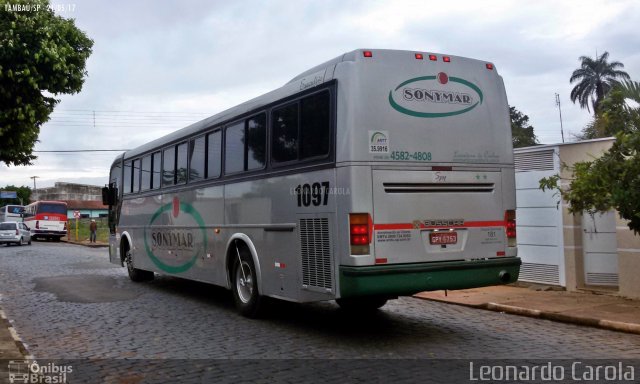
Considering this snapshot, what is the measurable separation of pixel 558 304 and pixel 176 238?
720 cm

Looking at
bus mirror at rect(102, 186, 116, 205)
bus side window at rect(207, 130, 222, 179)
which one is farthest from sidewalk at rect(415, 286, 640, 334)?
bus mirror at rect(102, 186, 116, 205)

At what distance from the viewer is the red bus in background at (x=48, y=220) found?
141ft

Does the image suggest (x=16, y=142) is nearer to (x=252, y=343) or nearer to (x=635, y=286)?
(x=252, y=343)

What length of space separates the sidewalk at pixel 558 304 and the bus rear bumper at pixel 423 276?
173 centimetres

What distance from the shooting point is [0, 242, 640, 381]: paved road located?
695cm

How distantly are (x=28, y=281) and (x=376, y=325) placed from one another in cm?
1049

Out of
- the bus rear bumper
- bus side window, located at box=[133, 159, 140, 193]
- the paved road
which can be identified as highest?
bus side window, located at box=[133, 159, 140, 193]

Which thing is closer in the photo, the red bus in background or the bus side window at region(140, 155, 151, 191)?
the bus side window at region(140, 155, 151, 191)

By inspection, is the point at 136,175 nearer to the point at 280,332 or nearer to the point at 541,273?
the point at 280,332

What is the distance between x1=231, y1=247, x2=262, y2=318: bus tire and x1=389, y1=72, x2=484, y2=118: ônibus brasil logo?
344 cm

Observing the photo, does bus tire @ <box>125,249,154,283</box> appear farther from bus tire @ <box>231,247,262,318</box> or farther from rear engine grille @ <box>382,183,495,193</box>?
rear engine grille @ <box>382,183,495,193</box>

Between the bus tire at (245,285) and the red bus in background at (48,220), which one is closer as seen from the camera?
the bus tire at (245,285)

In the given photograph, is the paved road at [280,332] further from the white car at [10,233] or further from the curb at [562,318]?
the white car at [10,233]

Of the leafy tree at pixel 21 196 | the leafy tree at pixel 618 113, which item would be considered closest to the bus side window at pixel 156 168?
the leafy tree at pixel 618 113
